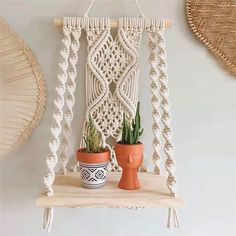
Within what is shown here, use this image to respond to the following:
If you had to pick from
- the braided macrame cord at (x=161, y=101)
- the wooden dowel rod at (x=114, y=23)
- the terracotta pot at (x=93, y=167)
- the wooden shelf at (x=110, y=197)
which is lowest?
the wooden shelf at (x=110, y=197)

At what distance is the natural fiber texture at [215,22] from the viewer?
919mm

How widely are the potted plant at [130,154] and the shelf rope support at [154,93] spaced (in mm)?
69

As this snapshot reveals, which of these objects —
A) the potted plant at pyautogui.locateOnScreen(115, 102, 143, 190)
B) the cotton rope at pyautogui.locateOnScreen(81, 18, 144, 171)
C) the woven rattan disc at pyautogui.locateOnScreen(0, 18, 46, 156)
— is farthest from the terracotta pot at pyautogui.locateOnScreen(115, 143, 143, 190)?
the woven rattan disc at pyautogui.locateOnScreen(0, 18, 46, 156)

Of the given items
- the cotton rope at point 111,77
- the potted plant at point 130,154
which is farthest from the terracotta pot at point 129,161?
the cotton rope at point 111,77

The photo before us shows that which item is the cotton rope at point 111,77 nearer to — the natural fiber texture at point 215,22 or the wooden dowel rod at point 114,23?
the wooden dowel rod at point 114,23

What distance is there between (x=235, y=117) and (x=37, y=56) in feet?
2.06

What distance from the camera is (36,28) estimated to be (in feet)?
3.09

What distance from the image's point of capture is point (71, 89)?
0.87 meters

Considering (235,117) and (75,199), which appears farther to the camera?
(235,117)

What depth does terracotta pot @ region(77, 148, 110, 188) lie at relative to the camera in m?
0.77

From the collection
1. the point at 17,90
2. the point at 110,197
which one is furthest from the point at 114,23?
the point at 110,197

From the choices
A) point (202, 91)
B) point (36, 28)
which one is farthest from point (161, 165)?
point (36, 28)

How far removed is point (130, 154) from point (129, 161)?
0.06 feet

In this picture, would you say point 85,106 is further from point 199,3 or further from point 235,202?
point 235,202
